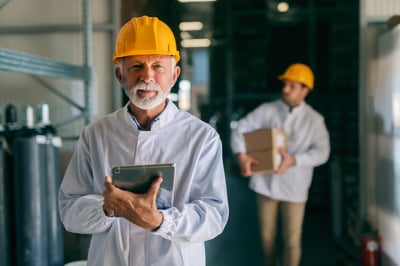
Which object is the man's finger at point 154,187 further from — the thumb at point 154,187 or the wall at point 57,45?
the wall at point 57,45

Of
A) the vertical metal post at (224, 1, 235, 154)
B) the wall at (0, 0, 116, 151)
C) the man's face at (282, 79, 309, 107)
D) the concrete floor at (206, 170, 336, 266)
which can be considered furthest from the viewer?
the vertical metal post at (224, 1, 235, 154)

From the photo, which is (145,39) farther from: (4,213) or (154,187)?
(4,213)

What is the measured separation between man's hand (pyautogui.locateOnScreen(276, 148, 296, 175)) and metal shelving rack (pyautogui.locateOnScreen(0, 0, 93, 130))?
5.42 feet

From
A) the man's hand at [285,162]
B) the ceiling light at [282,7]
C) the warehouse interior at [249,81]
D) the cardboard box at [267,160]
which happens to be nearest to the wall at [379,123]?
the warehouse interior at [249,81]

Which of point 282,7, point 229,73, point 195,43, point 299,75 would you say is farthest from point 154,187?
point 282,7

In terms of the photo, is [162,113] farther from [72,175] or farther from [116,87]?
[116,87]

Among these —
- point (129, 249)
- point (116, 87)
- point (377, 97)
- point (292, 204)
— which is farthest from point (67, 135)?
point (129, 249)

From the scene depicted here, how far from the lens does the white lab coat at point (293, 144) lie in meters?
4.17

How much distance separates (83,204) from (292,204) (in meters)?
2.58

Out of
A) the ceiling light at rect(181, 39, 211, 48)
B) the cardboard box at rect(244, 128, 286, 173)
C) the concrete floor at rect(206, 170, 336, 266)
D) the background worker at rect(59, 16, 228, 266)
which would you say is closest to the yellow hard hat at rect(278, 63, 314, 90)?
the cardboard box at rect(244, 128, 286, 173)

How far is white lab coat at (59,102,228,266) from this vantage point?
188 centimetres

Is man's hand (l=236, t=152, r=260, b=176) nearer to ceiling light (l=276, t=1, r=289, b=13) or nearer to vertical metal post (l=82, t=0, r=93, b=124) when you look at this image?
vertical metal post (l=82, t=0, r=93, b=124)

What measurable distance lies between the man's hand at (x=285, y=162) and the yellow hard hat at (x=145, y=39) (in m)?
2.26

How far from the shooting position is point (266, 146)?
13.4 feet
